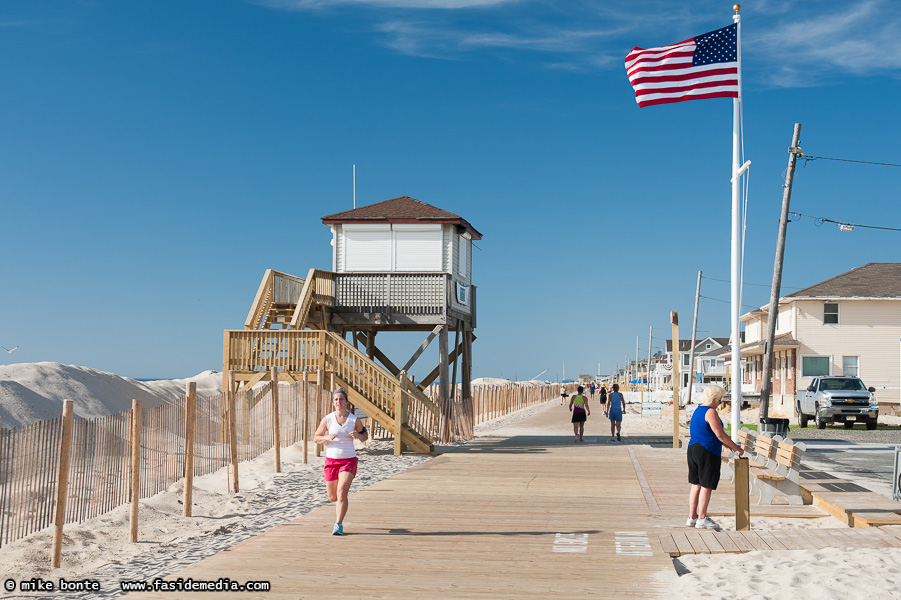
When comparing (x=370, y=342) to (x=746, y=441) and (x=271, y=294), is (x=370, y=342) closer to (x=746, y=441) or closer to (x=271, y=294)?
(x=271, y=294)

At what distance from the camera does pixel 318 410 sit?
18.8 meters

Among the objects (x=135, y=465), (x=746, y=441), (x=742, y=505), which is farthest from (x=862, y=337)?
(x=135, y=465)

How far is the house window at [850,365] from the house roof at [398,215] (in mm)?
24619

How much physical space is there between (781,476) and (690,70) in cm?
736

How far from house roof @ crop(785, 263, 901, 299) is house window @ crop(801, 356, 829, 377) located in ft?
9.91

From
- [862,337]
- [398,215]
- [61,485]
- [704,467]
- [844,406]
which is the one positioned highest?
[398,215]

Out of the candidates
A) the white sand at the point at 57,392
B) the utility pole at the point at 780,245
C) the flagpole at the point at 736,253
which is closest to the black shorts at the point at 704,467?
the flagpole at the point at 736,253

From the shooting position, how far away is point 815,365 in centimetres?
4316

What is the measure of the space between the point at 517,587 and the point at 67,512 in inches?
252

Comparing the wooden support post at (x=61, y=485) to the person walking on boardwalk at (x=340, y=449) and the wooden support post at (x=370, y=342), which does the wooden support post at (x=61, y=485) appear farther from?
the wooden support post at (x=370, y=342)

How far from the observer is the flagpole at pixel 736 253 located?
1461 cm

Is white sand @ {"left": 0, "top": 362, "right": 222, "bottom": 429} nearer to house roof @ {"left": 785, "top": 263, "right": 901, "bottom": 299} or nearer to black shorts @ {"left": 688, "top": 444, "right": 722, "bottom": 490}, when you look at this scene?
black shorts @ {"left": 688, "top": 444, "right": 722, "bottom": 490}

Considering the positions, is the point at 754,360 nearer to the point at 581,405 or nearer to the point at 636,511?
the point at 581,405

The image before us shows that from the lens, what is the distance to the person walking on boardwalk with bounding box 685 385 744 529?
986 centimetres
